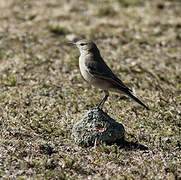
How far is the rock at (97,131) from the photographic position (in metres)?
6.14

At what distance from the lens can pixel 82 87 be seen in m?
8.63

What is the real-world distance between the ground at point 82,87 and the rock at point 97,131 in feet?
0.42

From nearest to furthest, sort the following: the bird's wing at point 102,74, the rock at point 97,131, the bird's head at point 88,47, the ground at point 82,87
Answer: the ground at point 82,87, the rock at point 97,131, the bird's wing at point 102,74, the bird's head at point 88,47

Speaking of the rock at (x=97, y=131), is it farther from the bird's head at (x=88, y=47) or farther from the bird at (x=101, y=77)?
the bird's head at (x=88, y=47)

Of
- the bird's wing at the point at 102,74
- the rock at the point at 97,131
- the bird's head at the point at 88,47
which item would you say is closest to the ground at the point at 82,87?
the rock at the point at 97,131

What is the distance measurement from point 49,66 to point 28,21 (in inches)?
127

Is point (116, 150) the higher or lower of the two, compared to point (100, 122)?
lower

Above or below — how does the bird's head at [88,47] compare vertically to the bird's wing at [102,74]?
above

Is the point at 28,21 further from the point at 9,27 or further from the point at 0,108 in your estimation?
the point at 0,108

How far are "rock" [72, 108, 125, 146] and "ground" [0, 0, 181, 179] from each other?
13cm

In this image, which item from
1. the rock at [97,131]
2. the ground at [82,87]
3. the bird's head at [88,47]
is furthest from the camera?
the bird's head at [88,47]

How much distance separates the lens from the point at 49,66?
31.0 ft

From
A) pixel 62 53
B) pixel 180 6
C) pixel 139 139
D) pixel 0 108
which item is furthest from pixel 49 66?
pixel 180 6

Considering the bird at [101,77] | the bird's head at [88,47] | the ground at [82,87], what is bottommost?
the ground at [82,87]
